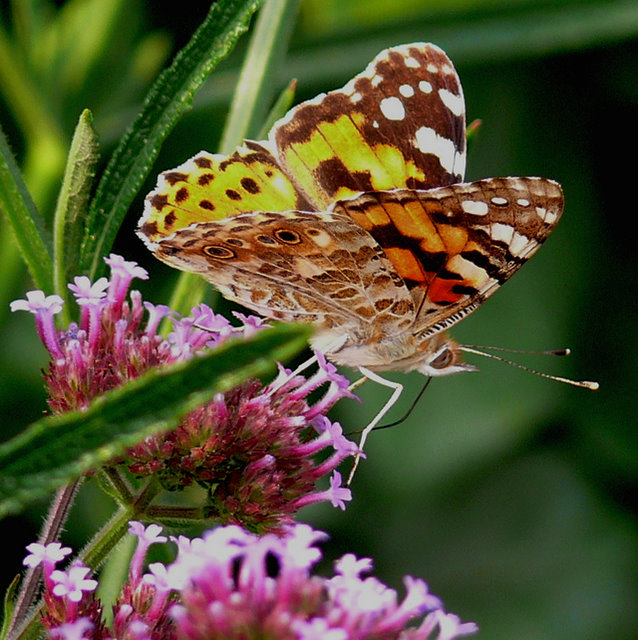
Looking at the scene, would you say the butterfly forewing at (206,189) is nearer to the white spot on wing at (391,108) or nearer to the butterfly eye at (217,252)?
the butterfly eye at (217,252)

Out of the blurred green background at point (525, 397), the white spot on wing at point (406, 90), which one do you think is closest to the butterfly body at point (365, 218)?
the white spot on wing at point (406, 90)

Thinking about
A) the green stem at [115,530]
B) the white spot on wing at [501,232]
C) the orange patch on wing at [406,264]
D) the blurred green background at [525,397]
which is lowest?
the blurred green background at [525,397]

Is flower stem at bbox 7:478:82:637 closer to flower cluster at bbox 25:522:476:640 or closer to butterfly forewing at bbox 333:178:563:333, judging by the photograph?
flower cluster at bbox 25:522:476:640

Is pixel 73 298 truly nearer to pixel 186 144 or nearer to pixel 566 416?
pixel 186 144

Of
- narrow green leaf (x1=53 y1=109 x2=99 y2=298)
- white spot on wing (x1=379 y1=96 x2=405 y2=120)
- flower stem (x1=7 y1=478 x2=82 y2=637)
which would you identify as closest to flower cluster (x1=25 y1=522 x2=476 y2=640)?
flower stem (x1=7 y1=478 x2=82 y2=637)

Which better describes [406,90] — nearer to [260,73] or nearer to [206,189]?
[260,73]

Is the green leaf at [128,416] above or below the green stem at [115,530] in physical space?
above

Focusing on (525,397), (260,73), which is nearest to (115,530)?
(260,73)
